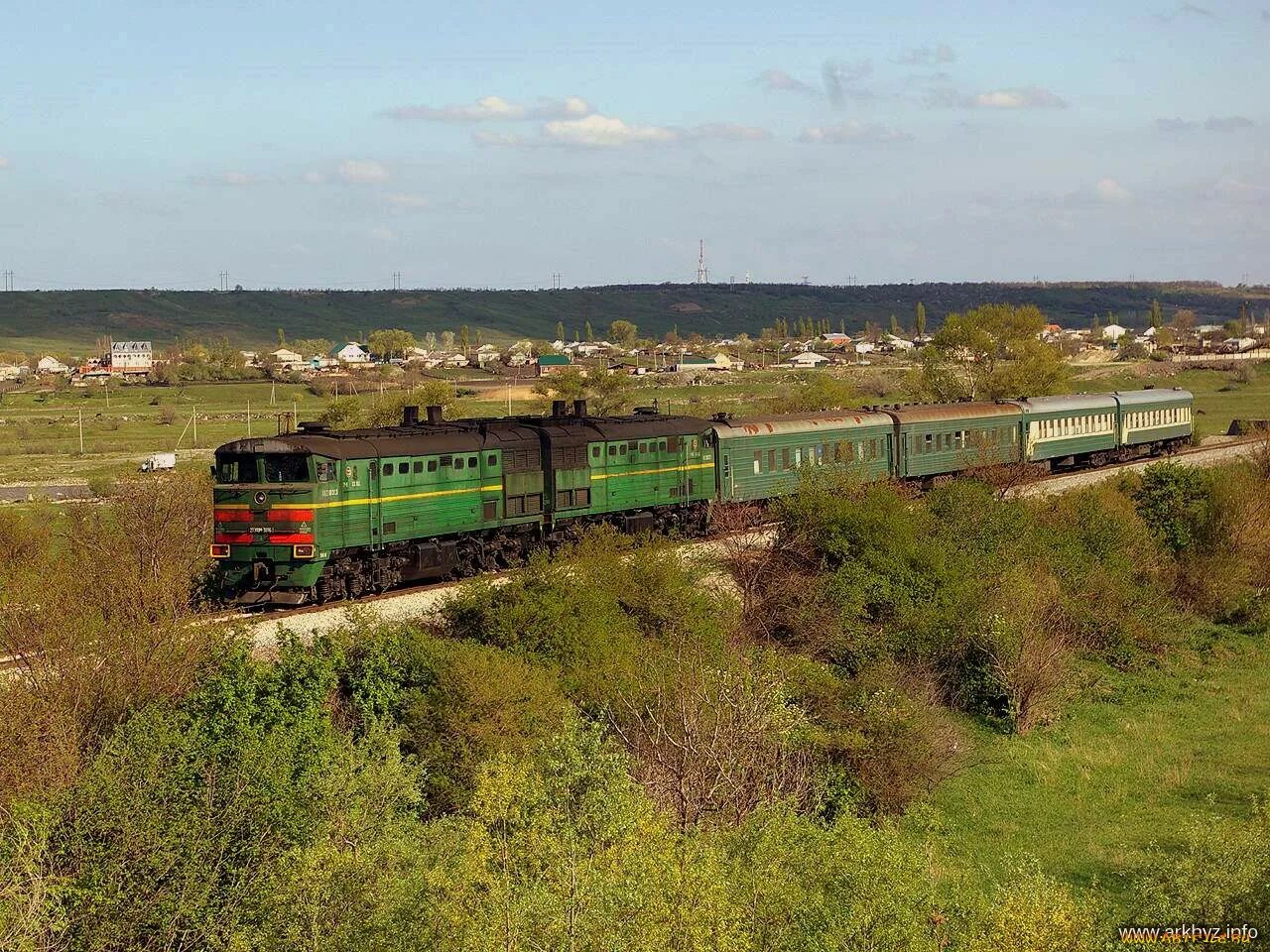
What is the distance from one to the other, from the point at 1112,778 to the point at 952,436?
1066 inches

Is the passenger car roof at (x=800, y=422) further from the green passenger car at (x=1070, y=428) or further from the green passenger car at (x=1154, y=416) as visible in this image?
the green passenger car at (x=1154, y=416)

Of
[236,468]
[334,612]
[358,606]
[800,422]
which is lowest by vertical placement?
[334,612]

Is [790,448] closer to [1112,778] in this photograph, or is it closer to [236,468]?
[1112,778]

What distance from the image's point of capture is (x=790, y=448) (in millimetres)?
53875

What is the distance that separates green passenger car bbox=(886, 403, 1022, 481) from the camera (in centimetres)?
6022

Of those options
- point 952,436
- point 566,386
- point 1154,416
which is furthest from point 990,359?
point 952,436

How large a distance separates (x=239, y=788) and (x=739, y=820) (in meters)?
8.88

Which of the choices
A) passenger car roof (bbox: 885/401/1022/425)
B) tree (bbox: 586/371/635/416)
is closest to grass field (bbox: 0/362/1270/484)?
tree (bbox: 586/371/635/416)

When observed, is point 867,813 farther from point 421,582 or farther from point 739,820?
point 421,582

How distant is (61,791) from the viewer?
77.5 feet

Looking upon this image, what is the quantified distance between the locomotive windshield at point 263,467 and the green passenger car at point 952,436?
A: 104ft

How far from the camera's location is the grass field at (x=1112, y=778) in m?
32.9

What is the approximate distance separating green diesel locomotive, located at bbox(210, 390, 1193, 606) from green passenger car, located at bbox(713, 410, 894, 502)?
0.07 metres

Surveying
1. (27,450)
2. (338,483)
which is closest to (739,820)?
(338,483)
